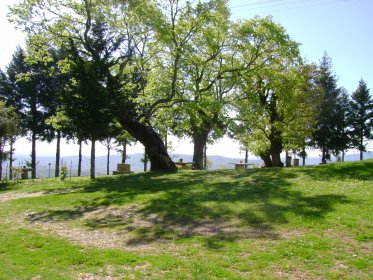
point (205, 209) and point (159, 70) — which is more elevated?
point (159, 70)

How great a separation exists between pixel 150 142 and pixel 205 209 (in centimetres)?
1319

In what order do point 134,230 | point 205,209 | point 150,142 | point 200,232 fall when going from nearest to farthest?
1. point 200,232
2. point 134,230
3. point 205,209
4. point 150,142

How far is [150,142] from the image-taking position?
24.0 m

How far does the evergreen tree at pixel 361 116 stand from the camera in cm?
4475

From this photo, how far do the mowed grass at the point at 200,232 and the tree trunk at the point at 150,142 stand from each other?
8.57 m

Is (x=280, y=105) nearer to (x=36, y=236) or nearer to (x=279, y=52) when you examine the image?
(x=279, y=52)

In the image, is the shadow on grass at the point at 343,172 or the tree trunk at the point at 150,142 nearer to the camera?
the shadow on grass at the point at 343,172

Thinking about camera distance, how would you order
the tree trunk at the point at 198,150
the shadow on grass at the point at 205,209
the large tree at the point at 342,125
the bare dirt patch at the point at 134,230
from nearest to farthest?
1. the bare dirt patch at the point at 134,230
2. the shadow on grass at the point at 205,209
3. the tree trunk at the point at 198,150
4. the large tree at the point at 342,125

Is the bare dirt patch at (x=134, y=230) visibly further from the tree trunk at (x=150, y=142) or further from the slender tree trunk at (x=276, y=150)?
the slender tree trunk at (x=276, y=150)

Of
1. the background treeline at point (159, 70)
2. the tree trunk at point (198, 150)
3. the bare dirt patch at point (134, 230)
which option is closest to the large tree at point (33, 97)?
the background treeline at point (159, 70)

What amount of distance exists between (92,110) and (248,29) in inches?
454

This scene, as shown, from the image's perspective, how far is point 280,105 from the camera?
30.0m

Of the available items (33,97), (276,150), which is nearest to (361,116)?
(276,150)

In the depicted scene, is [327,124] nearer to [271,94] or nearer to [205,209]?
[271,94]
